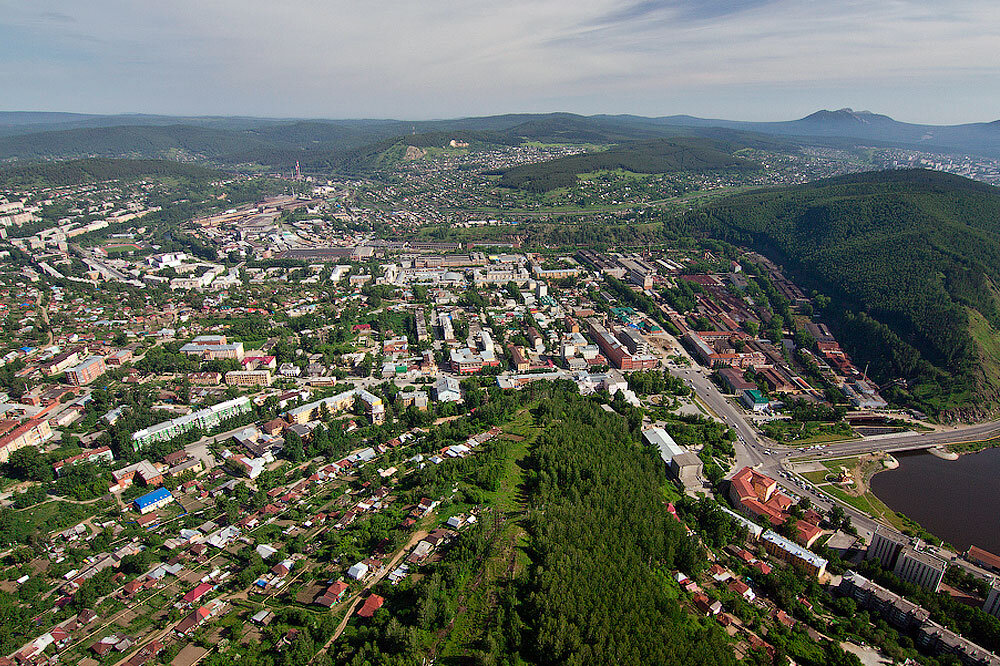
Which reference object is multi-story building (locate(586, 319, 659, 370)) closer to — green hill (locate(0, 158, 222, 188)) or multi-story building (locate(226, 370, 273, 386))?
multi-story building (locate(226, 370, 273, 386))

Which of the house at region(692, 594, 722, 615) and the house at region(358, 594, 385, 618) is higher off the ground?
the house at region(358, 594, 385, 618)

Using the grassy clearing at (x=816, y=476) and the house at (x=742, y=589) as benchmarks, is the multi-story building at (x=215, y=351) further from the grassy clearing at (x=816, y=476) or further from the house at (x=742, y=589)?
the grassy clearing at (x=816, y=476)

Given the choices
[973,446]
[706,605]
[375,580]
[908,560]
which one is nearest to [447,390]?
[375,580]

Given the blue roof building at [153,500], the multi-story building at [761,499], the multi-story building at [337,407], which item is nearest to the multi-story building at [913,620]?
the multi-story building at [761,499]

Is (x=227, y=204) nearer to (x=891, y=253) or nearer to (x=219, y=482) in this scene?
(x=219, y=482)

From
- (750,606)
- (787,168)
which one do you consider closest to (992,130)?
(787,168)

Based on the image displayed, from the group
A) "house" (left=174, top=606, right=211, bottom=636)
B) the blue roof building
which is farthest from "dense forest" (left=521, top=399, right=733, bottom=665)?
the blue roof building

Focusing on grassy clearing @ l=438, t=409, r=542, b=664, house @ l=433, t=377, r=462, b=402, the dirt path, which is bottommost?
the dirt path

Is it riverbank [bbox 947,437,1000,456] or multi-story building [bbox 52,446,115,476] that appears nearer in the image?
multi-story building [bbox 52,446,115,476]
